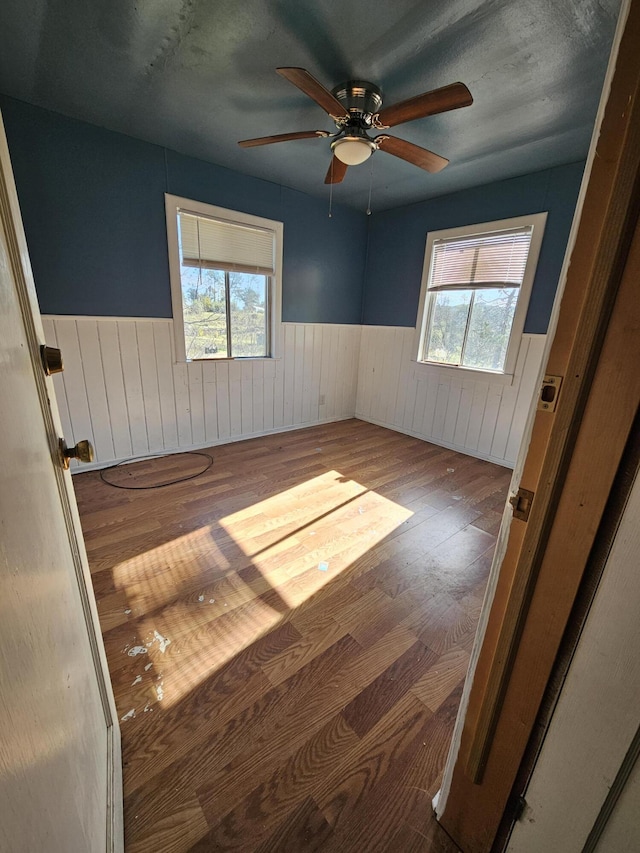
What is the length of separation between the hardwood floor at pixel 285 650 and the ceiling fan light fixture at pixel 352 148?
90.3 inches

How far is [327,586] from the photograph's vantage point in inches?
71.2

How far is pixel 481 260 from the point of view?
3.33 metres

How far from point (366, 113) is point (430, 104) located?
484 mm

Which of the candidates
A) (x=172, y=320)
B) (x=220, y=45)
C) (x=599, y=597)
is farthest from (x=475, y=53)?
(x=172, y=320)

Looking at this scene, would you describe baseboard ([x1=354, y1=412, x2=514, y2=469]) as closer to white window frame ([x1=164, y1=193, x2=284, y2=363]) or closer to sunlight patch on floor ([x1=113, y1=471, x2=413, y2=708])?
sunlight patch on floor ([x1=113, y1=471, x2=413, y2=708])

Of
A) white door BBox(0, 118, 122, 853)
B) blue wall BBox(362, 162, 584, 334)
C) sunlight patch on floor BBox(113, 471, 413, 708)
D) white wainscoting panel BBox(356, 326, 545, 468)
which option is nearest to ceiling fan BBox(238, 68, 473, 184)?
blue wall BBox(362, 162, 584, 334)

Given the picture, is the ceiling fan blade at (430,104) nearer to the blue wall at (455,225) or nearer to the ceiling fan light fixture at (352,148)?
the ceiling fan light fixture at (352,148)

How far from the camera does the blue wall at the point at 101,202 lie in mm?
2344

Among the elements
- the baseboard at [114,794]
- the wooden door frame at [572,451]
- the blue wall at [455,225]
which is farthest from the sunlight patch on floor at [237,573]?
the blue wall at [455,225]

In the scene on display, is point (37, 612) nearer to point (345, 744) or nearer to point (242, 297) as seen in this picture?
point (345, 744)

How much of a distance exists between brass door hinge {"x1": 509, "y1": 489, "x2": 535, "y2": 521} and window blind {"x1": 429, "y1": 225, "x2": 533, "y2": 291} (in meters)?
3.16

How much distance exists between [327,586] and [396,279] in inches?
141

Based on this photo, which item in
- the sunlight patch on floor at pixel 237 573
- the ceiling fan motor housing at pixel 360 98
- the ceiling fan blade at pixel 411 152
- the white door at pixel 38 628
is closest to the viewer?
the white door at pixel 38 628

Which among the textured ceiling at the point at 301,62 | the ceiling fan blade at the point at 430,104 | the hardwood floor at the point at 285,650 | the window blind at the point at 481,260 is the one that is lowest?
the hardwood floor at the point at 285,650
